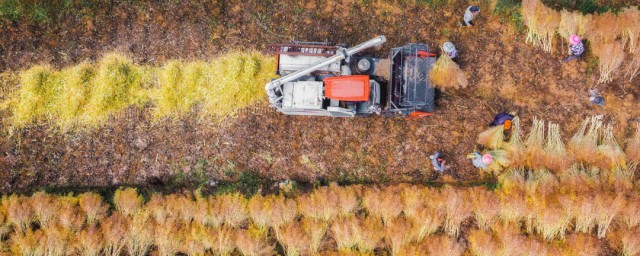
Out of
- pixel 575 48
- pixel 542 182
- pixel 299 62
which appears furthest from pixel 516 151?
pixel 299 62

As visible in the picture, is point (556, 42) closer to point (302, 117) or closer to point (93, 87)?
point (302, 117)

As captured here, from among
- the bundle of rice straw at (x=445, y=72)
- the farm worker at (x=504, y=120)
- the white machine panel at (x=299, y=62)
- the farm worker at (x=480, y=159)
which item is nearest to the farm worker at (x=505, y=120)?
the farm worker at (x=504, y=120)

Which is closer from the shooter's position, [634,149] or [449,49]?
[634,149]

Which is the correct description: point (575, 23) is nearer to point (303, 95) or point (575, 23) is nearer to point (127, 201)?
point (303, 95)

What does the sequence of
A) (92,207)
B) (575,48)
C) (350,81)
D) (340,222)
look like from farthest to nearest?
(575,48) < (92,207) < (340,222) < (350,81)

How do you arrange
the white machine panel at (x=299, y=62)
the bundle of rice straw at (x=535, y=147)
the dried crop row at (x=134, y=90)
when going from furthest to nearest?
1. the dried crop row at (x=134, y=90)
2. the bundle of rice straw at (x=535, y=147)
3. the white machine panel at (x=299, y=62)

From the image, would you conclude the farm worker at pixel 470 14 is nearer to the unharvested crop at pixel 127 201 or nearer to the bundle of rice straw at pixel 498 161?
the bundle of rice straw at pixel 498 161
